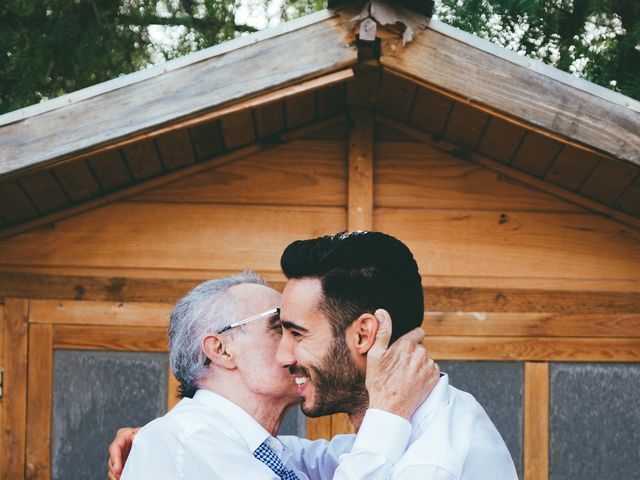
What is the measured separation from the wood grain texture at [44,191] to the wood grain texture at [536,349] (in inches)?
72.8

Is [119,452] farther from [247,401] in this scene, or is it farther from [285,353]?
[285,353]

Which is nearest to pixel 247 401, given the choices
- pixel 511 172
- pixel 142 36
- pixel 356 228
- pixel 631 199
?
pixel 356 228

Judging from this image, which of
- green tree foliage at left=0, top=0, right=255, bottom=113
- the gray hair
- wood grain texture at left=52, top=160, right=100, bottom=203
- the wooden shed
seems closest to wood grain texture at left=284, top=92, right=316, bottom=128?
the wooden shed

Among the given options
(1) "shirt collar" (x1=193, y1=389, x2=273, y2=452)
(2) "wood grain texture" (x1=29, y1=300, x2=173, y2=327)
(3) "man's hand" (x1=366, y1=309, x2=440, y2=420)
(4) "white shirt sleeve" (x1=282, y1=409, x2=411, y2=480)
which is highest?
(3) "man's hand" (x1=366, y1=309, x2=440, y2=420)

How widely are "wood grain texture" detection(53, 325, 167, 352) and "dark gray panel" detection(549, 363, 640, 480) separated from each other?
1.93 metres

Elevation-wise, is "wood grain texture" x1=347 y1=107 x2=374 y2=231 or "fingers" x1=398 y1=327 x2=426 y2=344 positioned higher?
"fingers" x1=398 y1=327 x2=426 y2=344

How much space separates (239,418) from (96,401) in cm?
146

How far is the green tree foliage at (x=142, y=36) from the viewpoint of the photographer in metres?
5.72

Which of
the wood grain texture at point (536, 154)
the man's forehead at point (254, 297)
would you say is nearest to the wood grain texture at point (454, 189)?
the wood grain texture at point (536, 154)

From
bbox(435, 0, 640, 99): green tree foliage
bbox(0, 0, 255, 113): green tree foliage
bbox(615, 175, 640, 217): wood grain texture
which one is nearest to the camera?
bbox(615, 175, 640, 217): wood grain texture

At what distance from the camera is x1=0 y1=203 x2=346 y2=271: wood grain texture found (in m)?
4.29

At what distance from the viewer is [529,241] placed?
4340mm

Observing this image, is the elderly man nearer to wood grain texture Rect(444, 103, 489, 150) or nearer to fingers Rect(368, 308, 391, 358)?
fingers Rect(368, 308, 391, 358)

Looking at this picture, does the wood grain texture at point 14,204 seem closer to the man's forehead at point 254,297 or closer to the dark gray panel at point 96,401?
the dark gray panel at point 96,401
